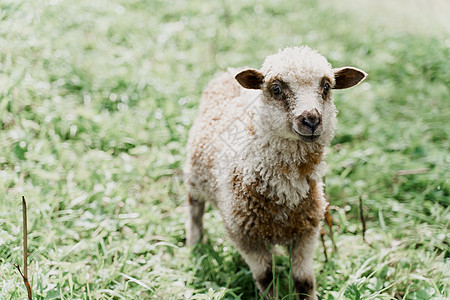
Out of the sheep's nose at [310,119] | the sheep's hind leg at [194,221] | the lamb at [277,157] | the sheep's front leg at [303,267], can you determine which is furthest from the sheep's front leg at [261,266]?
the sheep's nose at [310,119]

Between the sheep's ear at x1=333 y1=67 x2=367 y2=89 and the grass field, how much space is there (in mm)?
942

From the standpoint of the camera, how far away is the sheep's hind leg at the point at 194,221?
342 centimetres

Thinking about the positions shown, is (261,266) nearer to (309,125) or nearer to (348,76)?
(309,125)

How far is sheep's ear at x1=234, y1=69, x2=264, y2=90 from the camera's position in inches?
95.7

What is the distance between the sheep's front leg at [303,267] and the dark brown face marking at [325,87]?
0.90 m

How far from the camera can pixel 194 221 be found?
3.43 meters

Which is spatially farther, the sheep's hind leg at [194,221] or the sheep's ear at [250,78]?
the sheep's hind leg at [194,221]

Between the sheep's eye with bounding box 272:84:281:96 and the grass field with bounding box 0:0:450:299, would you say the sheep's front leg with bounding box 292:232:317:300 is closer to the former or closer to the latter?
the grass field with bounding box 0:0:450:299

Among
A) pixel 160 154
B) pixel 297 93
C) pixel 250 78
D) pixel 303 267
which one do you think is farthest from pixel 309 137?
pixel 160 154

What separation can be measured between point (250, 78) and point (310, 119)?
511mm

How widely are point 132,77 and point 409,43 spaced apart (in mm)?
3986

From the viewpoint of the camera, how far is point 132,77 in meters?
4.96

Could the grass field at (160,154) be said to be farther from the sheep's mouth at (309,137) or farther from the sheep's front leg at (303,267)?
the sheep's mouth at (309,137)

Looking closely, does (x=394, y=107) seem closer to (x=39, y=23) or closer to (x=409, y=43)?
(x=409, y=43)
